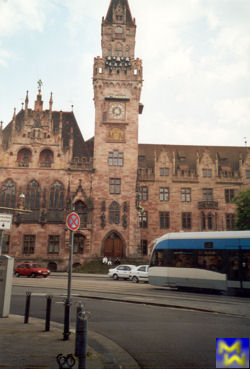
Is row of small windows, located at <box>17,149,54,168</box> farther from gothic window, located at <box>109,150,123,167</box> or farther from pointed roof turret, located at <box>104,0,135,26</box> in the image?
pointed roof turret, located at <box>104,0,135,26</box>

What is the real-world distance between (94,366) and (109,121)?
3777cm

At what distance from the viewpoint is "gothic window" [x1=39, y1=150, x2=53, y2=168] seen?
40094 mm

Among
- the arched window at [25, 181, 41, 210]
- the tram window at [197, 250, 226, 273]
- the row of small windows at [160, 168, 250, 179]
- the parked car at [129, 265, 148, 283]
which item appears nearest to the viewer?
the tram window at [197, 250, 226, 273]

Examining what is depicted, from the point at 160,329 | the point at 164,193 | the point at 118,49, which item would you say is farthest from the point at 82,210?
the point at 160,329

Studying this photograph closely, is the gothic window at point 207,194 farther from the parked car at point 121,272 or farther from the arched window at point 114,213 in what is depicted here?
the parked car at point 121,272

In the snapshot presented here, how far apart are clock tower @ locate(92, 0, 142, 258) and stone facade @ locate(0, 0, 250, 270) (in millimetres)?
122

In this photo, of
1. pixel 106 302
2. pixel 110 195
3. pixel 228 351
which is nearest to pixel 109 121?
pixel 110 195

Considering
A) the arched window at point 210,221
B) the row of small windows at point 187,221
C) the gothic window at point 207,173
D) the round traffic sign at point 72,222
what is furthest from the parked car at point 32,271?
the gothic window at point 207,173

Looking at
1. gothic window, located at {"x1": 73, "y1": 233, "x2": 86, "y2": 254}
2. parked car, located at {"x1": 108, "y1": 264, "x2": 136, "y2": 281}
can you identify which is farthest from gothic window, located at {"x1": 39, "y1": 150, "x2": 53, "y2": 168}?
parked car, located at {"x1": 108, "y1": 264, "x2": 136, "y2": 281}

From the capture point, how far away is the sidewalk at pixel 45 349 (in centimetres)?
521

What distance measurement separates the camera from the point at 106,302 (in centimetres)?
1324

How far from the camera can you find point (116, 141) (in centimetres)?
4109

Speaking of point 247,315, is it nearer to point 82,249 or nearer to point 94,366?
point 94,366

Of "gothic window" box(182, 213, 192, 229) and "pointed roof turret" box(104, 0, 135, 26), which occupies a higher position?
"pointed roof turret" box(104, 0, 135, 26)
